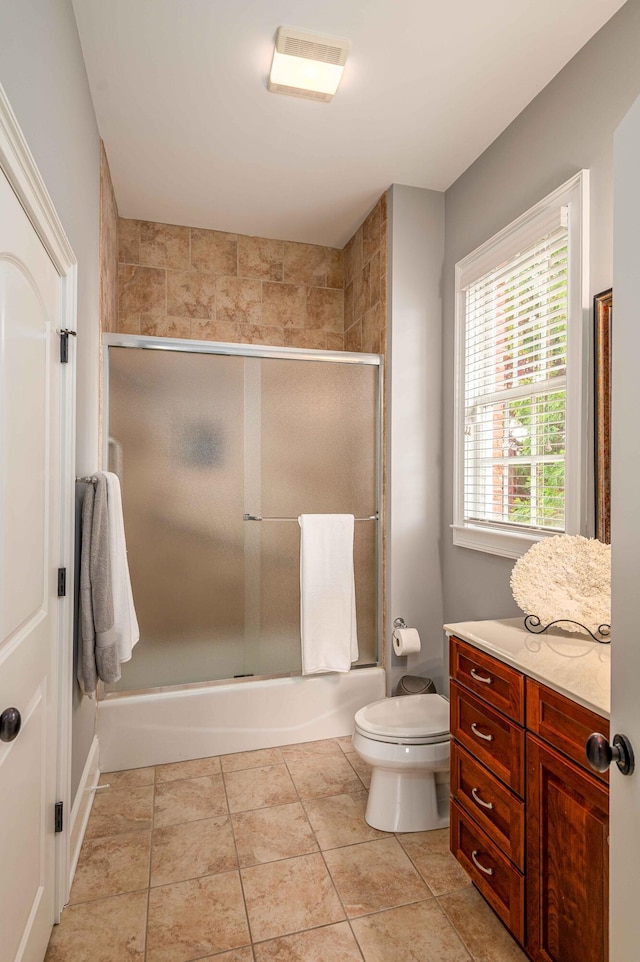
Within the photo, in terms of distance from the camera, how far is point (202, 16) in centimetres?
174

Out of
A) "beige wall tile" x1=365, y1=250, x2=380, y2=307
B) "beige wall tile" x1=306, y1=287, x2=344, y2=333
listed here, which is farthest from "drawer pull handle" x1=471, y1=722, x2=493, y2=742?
"beige wall tile" x1=306, y1=287, x2=344, y2=333

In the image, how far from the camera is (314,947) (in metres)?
1.50

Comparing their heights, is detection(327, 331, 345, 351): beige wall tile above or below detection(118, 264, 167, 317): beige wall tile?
below

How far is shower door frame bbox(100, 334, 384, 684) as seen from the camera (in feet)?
8.02

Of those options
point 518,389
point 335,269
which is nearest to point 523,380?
point 518,389

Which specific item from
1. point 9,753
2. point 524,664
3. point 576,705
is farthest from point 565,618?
point 9,753

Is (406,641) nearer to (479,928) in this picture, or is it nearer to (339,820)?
(339,820)

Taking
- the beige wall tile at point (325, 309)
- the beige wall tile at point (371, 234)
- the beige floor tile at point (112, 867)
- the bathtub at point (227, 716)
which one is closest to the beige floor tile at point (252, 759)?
the bathtub at point (227, 716)

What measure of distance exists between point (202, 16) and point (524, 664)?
2.19 metres

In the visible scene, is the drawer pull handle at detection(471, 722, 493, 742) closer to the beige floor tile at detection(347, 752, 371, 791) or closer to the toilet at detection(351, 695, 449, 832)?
the toilet at detection(351, 695, 449, 832)

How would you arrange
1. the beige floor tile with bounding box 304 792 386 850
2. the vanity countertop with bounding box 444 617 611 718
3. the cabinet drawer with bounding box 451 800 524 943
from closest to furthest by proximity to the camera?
the vanity countertop with bounding box 444 617 611 718 → the cabinet drawer with bounding box 451 800 524 943 → the beige floor tile with bounding box 304 792 386 850

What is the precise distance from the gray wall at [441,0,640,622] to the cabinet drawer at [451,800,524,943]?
0.82 meters

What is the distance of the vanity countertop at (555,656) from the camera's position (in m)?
1.25

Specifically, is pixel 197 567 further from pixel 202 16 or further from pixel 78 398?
pixel 202 16
